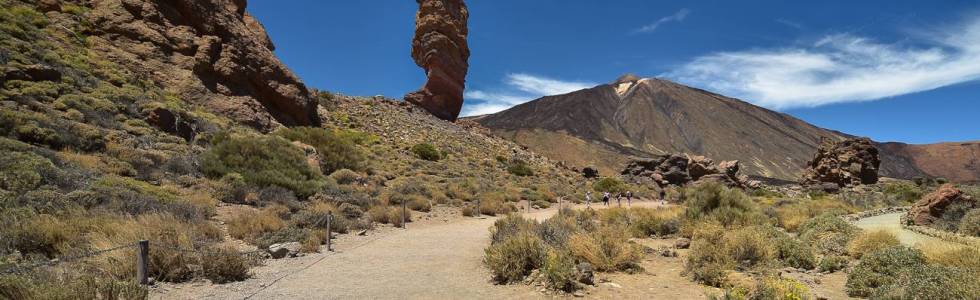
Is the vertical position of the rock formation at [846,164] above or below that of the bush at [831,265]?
above

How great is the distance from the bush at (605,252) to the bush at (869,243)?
4.34m

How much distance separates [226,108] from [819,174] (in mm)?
48737

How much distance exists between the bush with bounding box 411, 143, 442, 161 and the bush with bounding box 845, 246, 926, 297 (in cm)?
2888

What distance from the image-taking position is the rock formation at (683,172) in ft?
158

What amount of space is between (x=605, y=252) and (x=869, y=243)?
543 cm

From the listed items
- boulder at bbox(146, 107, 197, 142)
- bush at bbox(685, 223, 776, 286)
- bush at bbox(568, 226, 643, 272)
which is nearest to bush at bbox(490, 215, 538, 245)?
bush at bbox(568, 226, 643, 272)

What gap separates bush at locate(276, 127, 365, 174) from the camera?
2348cm

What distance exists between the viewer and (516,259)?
26.5 ft

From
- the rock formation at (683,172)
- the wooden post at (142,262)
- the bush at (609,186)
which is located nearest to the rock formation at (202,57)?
the wooden post at (142,262)

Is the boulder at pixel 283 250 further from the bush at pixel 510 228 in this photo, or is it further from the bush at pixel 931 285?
the bush at pixel 931 285

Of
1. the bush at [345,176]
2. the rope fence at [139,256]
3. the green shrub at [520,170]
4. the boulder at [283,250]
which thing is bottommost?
the boulder at [283,250]

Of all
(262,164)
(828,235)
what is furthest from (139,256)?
(828,235)

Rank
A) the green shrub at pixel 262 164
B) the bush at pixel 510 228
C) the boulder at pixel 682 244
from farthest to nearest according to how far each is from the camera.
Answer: the green shrub at pixel 262 164 < the boulder at pixel 682 244 < the bush at pixel 510 228

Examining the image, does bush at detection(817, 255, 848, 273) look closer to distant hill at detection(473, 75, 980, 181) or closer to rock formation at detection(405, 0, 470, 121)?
rock formation at detection(405, 0, 470, 121)
